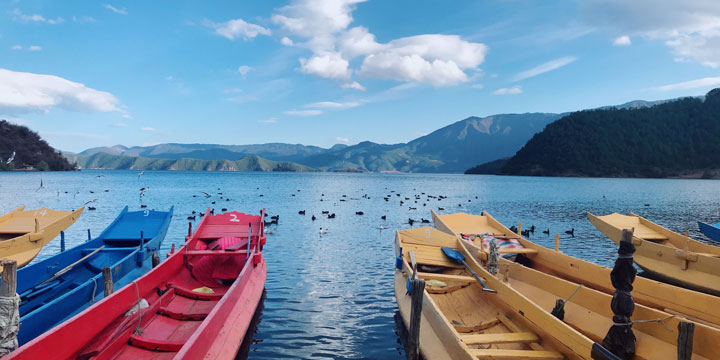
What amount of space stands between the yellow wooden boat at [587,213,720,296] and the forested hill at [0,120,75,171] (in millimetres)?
212987

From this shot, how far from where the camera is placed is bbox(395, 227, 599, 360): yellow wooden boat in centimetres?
774

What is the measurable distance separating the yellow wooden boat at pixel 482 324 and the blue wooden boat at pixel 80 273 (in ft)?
30.0

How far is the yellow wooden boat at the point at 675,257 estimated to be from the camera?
558 inches

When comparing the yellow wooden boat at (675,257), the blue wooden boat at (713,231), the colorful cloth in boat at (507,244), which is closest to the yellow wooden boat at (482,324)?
the colorful cloth in boat at (507,244)

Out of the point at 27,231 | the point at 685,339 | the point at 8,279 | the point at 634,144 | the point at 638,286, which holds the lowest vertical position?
the point at 638,286

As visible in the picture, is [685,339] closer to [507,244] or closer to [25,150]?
[507,244]

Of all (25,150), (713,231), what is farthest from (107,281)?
(25,150)

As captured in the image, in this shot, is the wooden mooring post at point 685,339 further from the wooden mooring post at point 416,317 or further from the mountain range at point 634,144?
the mountain range at point 634,144

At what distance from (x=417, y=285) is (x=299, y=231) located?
81.0 ft

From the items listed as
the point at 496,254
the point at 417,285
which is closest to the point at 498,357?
the point at 417,285

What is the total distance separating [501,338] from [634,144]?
647 feet

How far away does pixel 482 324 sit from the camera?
32.4ft

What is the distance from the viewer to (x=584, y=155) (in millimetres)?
168250

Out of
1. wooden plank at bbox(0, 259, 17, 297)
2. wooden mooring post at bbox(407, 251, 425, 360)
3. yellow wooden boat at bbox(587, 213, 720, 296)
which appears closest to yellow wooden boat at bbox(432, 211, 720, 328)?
yellow wooden boat at bbox(587, 213, 720, 296)
